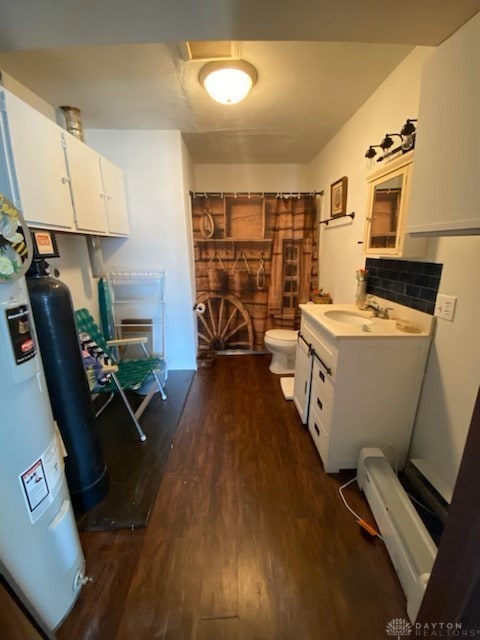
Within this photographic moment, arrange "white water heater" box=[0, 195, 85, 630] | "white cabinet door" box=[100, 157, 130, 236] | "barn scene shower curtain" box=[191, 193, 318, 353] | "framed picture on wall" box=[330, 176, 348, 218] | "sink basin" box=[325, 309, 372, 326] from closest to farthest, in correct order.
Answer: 1. "white water heater" box=[0, 195, 85, 630]
2. "sink basin" box=[325, 309, 372, 326]
3. "white cabinet door" box=[100, 157, 130, 236]
4. "framed picture on wall" box=[330, 176, 348, 218]
5. "barn scene shower curtain" box=[191, 193, 318, 353]

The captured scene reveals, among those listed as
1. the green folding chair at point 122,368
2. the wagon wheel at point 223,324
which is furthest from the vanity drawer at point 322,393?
the wagon wheel at point 223,324

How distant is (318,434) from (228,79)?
2.36m

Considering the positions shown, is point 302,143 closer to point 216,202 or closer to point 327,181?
point 327,181

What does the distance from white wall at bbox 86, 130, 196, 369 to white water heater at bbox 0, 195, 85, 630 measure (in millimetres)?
2000

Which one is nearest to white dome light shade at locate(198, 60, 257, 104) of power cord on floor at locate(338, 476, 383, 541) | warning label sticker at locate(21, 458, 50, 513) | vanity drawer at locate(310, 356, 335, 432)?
vanity drawer at locate(310, 356, 335, 432)

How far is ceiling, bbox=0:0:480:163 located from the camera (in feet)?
3.01

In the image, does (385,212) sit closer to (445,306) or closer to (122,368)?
(445,306)

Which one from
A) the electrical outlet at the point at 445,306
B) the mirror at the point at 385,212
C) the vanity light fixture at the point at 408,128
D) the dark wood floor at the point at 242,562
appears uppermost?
the vanity light fixture at the point at 408,128

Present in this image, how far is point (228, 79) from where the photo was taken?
1.65 metres

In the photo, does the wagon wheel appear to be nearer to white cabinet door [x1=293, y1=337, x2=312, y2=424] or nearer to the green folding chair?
the green folding chair

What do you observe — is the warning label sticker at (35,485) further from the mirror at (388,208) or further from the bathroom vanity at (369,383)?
the mirror at (388,208)

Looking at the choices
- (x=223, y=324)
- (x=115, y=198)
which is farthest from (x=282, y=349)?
(x=115, y=198)

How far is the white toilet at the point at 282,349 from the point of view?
288 cm

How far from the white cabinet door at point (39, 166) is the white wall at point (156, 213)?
3.40ft
